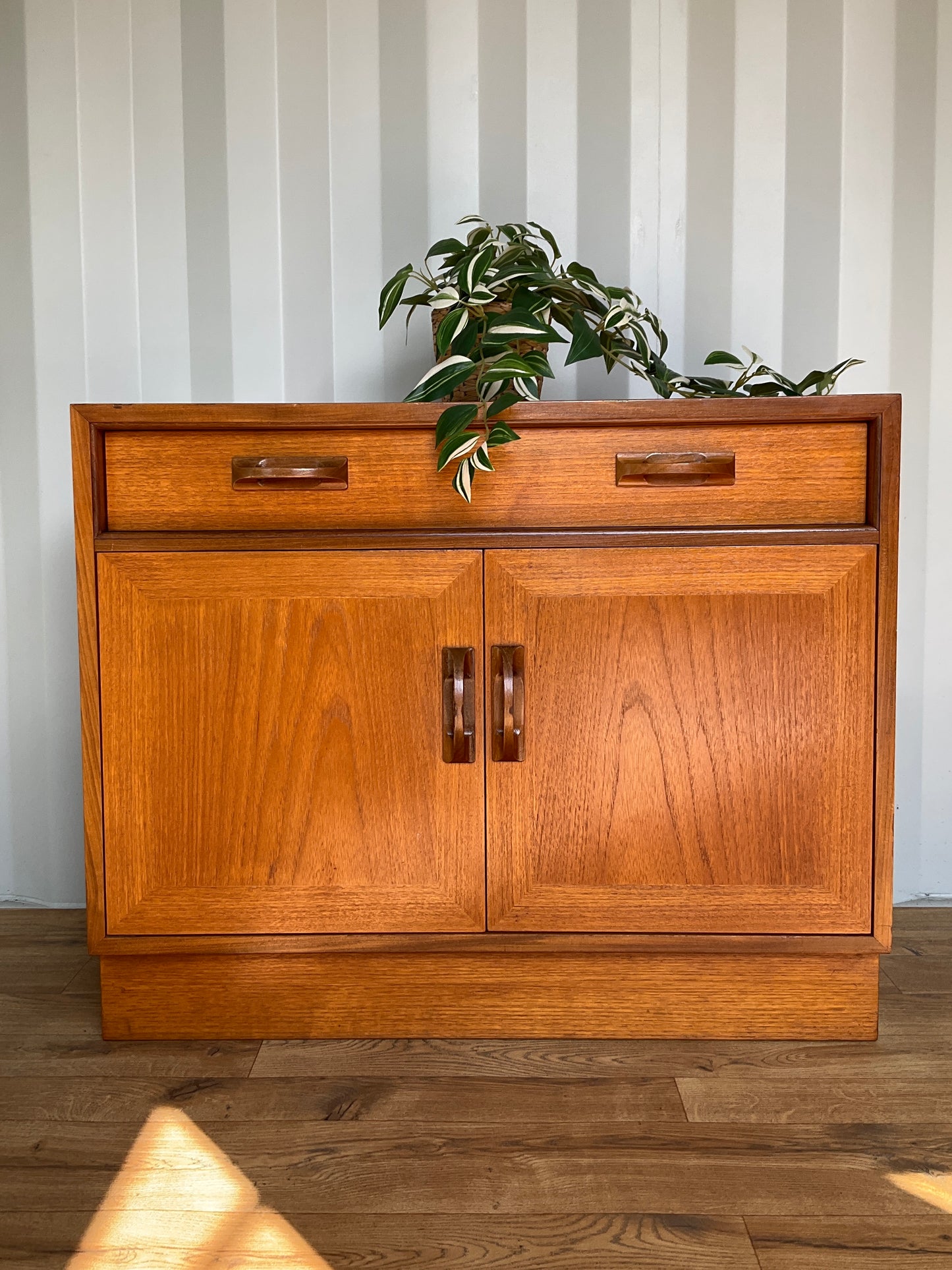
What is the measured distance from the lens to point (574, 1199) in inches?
38.7

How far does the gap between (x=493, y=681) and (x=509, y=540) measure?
0.19 m

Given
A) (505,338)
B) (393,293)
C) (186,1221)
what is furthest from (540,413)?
(186,1221)

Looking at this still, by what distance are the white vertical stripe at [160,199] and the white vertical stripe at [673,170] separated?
2.88 feet

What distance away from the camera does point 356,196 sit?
174 cm

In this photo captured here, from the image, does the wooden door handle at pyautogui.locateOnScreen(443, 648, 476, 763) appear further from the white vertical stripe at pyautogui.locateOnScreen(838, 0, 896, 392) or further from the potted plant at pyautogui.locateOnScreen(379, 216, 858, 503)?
the white vertical stripe at pyautogui.locateOnScreen(838, 0, 896, 392)

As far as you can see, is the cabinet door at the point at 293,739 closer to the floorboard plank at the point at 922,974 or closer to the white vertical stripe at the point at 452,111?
the floorboard plank at the point at 922,974

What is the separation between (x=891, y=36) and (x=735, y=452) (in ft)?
Result: 3.37

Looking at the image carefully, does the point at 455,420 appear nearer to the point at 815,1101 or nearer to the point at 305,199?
the point at 305,199

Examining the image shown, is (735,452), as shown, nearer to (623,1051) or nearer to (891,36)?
(623,1051)

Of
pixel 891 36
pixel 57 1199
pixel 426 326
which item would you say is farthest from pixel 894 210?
pixel 57 1199

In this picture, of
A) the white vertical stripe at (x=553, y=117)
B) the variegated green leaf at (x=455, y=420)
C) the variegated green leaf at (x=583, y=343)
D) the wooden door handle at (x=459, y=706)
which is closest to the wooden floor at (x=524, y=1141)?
the wooden door handle at (x=459, y=706)

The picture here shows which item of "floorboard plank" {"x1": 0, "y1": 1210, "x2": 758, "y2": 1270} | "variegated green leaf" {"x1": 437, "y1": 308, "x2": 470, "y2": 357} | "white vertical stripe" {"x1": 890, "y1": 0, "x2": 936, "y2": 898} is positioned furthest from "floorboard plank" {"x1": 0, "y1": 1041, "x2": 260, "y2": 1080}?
"white vertical stripe" {"x1": 890, "y1": 0, "x2": 936, "y2": 898}

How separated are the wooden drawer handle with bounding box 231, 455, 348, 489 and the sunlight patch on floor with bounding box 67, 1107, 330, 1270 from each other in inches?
31.8

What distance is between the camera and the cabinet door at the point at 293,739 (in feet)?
4.16
